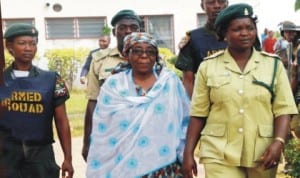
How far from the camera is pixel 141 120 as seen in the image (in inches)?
171

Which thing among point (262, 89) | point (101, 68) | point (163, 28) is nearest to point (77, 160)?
point (101, 68)

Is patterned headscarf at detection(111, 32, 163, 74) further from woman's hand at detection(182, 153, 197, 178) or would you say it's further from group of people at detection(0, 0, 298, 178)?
woman's hand at detection(182, 153, 197, 178)

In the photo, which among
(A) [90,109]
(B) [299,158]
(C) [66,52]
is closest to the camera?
(B) [299,158]

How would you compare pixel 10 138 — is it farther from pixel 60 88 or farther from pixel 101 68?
pixel 101 68

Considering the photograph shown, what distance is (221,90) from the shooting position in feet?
12.9

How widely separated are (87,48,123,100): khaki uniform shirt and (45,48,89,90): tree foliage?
1468cm

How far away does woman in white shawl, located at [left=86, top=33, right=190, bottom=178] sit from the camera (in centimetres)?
436

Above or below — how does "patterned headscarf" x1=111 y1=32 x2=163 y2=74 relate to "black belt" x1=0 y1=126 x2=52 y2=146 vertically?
above

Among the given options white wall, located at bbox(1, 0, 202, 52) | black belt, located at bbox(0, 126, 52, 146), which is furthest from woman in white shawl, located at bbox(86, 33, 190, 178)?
white wall, located at bbox(1, 0, 202, 52)

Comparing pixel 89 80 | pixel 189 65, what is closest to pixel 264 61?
pixel 189 65

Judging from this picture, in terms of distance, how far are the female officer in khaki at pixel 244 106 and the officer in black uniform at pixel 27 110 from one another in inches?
45.6

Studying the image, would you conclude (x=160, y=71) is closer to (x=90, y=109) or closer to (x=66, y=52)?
(x=90, y=109)

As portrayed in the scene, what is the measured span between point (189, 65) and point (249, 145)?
126 cm

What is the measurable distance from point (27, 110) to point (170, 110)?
0.97m
